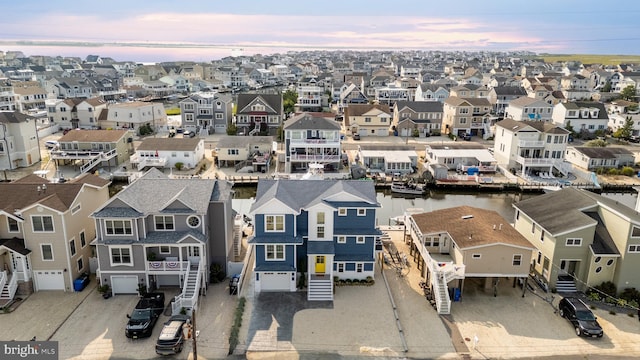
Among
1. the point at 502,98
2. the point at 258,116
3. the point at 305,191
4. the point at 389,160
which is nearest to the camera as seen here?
the point at 305,191

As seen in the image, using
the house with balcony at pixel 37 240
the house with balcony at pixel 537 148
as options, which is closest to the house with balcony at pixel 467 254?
the house with balcony at pixel 37 240

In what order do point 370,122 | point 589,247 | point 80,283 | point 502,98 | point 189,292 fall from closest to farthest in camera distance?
point 189,292
point 80,283
point 589,247
point 370,122
point 502,98

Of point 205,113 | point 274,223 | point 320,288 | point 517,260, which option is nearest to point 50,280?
point 274,223

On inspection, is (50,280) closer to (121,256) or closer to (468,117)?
(121,256)

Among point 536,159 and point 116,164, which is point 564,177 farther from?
point 116,164

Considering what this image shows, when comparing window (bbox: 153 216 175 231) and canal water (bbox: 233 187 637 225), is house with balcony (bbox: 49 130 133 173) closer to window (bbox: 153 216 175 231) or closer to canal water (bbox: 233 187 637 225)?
canal water (bbox: 233 187 637 225)

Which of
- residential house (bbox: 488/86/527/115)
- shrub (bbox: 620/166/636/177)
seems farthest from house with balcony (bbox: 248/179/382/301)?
residential house (bbox: 488/86/527/115)
